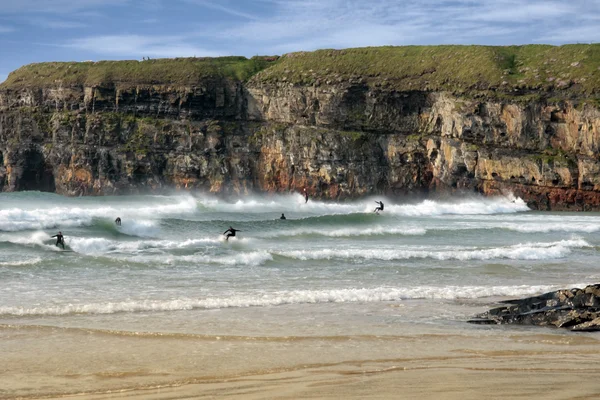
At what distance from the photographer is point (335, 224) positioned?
36719 millimetres

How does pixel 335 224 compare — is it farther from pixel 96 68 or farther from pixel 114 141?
pixel 96 68

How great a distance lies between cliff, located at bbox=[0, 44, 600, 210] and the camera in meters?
50.2

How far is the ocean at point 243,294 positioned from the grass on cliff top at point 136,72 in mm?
26623

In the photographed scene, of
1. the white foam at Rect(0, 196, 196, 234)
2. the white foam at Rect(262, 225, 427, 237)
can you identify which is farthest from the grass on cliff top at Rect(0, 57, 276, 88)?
the white foam at Rect(262, 225, 427, 237)

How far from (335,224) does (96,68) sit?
33196mm

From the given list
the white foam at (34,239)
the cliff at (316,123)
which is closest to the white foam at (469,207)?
the cliff at (316,123)

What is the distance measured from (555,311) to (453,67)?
4483 centimetres

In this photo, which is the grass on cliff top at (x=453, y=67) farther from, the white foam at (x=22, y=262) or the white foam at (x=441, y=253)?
the white foam at (x=22, y=262)

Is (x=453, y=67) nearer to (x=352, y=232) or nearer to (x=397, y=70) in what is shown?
(x=397, y=70)

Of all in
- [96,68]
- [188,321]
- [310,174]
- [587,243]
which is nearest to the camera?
[188,321]

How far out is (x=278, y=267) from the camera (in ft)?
68.5

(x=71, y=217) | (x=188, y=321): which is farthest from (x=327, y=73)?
(x=188, y=321)

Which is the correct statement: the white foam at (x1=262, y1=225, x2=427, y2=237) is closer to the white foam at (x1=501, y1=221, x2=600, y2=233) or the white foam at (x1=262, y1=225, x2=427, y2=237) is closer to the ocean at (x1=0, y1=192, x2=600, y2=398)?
the ocean at (x1=0, y1=192, x2=600, y2=398)

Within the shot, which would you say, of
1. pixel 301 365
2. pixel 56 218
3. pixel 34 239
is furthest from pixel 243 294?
pixel 56 218
